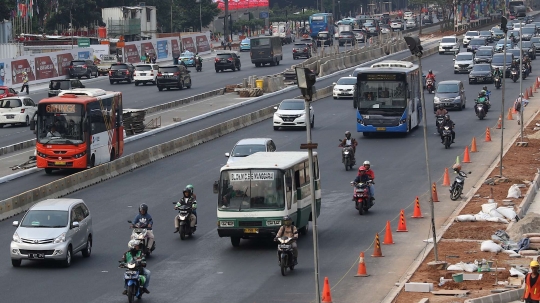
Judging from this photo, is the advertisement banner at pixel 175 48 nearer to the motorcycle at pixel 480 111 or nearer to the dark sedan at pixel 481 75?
the dark sedan at pixel 481 75

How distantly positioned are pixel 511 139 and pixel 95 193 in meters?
20.6

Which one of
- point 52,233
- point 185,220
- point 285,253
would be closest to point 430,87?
point 185,220

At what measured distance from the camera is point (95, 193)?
35688mm

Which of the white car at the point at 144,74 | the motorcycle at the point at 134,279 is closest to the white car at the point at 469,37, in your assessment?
the white car at the point at 144,74

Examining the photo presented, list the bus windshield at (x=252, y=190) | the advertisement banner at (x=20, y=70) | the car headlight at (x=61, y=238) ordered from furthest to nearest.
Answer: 1. the advertisement banner at (x=20, y=70)
2. the bus windshield at (x=252, y=190)
3. the car headlight at (x=61, y=238)

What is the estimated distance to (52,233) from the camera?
2422 cm

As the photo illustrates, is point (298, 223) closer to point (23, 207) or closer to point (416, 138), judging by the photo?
point (23, 207)

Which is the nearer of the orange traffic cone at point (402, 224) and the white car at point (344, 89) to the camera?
the orange traffic cone at point (402, 224)

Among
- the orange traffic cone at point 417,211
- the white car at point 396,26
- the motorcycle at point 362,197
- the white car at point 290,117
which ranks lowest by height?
the orange traffic cone at point 417,211

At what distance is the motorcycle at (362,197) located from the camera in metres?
30.8

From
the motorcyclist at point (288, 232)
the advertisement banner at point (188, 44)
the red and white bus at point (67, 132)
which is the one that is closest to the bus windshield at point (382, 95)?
the red and white bus at point (67, 132)

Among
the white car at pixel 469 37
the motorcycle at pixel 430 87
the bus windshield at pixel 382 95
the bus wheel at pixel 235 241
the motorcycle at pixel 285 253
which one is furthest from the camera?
the white car at pixel 469 37

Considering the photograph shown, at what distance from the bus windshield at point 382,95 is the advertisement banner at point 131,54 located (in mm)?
48673

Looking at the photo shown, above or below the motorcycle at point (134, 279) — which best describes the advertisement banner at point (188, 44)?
above
